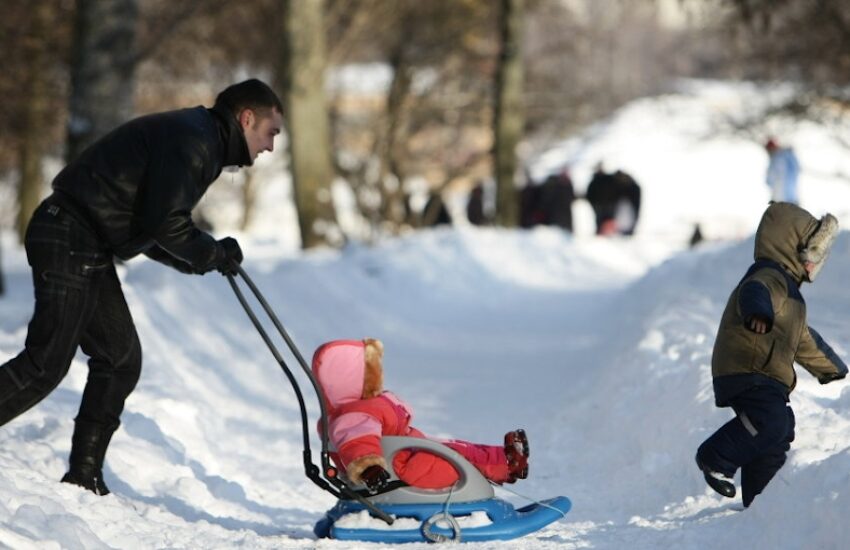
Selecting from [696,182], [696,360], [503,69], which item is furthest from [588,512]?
[696,182]

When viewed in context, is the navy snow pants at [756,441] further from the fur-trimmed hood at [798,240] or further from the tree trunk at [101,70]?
the tree trunk at [101,70]

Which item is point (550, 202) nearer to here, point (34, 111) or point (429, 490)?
point (34, 111)

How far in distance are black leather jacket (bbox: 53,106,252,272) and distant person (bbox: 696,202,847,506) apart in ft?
7.23

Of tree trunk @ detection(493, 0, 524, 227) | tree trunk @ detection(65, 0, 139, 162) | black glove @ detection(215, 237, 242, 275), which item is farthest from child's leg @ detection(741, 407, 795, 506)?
tree trunk @ detection(493, 0, 524, 227)

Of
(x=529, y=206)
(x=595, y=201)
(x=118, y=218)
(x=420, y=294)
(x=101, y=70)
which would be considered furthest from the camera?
(x=529, y=206)

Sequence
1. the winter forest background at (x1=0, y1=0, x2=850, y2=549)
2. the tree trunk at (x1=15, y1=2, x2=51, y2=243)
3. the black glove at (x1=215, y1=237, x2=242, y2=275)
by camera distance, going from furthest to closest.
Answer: the tree trunk at (x1=15, y1=2, x2=51, y2=243) → the winter forest background at (x1=0, y1=0, x2=850, y2=549) → the black glove at (x1=215, y1=237, x2=242, y2=275)

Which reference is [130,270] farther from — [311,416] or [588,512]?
[588,512]

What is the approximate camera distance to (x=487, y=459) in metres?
5.89

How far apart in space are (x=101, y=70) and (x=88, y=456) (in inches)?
319

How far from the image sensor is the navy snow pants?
220 inches

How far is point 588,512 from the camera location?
6398 millimetres

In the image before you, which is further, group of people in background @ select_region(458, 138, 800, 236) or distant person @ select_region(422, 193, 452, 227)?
distant person @ select_region(422, 193, 452, 227)

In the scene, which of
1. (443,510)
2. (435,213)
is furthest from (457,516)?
(435,213)

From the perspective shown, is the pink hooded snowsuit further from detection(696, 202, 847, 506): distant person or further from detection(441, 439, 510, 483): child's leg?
detection(696, 202, 847, 506): distant person
